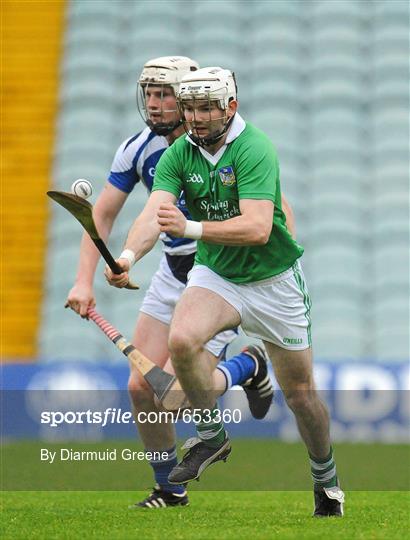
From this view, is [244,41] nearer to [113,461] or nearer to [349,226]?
[349,226]

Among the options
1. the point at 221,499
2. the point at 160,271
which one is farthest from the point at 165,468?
the point at 160,271

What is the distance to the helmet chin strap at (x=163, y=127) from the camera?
5.49 metres

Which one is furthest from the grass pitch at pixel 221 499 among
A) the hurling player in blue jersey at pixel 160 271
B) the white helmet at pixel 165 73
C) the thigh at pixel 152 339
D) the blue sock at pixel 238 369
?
the white helmet at pixel 165 73

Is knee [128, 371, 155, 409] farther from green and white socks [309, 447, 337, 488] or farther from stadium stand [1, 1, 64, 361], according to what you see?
stadium stand [1, 1, 64, 361]

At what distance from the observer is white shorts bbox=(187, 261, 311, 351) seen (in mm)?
4875

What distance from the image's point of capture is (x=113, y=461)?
8.59m

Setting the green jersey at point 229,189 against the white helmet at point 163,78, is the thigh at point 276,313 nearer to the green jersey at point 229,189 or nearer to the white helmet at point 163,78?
the green jersey at point 229,189

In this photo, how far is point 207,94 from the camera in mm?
4766

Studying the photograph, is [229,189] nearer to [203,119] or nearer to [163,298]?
[203,119]

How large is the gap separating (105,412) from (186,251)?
5.12m

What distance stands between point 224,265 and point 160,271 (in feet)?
3.46

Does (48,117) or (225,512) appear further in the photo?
(48,117)

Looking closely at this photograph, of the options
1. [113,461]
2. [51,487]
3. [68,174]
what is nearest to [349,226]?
[68,174]

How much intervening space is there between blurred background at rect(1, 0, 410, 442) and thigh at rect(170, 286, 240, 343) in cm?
666
